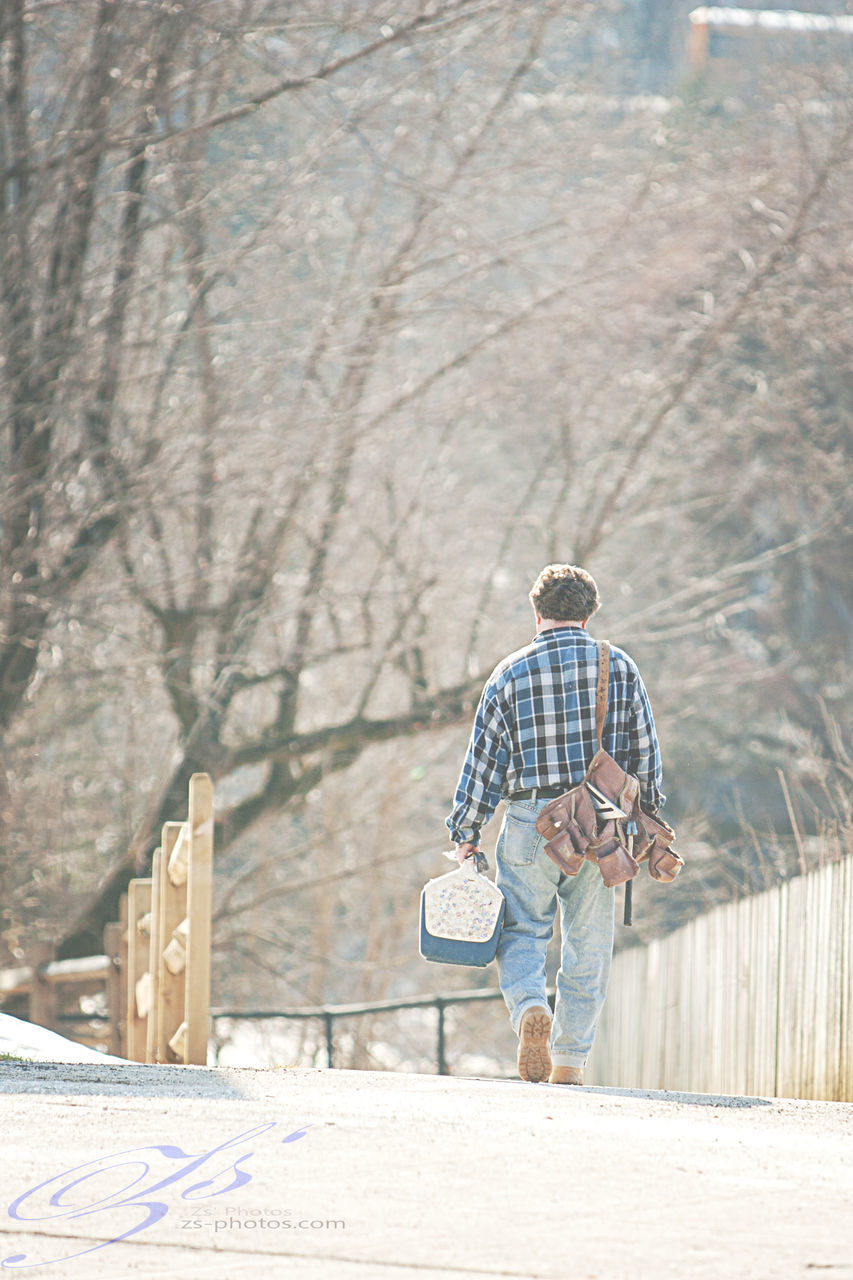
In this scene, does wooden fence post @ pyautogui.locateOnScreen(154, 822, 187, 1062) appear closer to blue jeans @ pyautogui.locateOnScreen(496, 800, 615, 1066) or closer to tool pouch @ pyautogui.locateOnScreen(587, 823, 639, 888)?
blue jeans @ pyautogui.locateOnScreen(496, 800, 615, 1066)

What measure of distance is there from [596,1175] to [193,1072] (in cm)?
214

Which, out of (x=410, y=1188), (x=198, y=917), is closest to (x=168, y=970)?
(x=198, y=917)

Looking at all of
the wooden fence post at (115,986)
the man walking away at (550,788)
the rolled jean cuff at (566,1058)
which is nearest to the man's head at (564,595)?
the man walking away at (550,788)

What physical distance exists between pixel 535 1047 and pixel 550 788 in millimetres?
811

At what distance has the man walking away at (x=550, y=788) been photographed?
5.11m

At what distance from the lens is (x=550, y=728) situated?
201 inches

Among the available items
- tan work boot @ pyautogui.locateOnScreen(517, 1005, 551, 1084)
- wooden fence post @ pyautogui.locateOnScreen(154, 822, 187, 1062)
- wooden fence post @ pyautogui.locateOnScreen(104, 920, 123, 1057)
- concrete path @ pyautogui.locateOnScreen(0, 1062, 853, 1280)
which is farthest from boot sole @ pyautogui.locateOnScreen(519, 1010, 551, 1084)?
wooden fence post @ pyautogui.locateOnScreen(104, 920, 123, 1057)

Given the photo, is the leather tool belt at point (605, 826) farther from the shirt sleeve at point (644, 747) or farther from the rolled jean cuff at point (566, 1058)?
the rolled jean cuff at point (566, 1058)

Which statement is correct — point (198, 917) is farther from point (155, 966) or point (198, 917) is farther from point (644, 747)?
point (644, 747)

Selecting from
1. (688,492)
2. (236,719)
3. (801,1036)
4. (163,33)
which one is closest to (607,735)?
(801,1036)

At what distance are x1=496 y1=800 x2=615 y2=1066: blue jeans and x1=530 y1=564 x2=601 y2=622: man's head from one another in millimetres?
630

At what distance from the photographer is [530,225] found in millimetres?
15305

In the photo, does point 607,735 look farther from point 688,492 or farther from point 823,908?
point 688,492

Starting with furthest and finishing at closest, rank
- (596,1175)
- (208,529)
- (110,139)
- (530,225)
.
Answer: (530,225), (208,529), (110,139), (596,1175)
